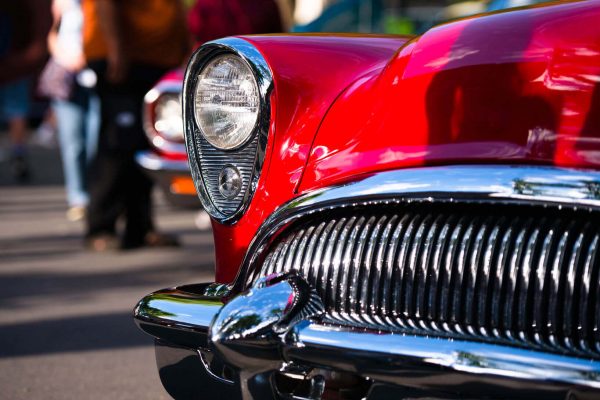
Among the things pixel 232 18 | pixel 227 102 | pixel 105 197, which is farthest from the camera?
pixel 105 197

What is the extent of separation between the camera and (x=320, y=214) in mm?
2299

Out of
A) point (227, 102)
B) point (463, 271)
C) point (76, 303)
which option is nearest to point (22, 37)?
point (227, 102)

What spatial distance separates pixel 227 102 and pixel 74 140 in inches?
198

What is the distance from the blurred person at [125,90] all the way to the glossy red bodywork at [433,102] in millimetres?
3395

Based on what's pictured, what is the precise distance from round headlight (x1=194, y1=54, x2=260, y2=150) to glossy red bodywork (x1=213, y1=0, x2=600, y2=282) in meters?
0.07

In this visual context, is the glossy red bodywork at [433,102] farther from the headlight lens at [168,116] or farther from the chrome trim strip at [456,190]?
the headlight lens at [168,116]

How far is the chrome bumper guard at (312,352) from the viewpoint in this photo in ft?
6.11

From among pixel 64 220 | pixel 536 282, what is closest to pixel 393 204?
pixel 536 282

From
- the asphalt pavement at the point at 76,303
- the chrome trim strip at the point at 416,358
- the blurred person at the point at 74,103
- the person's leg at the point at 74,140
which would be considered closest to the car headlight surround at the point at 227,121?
the chrome trim strip at the point at 416,358

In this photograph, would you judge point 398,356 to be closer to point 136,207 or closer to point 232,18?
point 232,18

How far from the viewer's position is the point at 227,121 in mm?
2576

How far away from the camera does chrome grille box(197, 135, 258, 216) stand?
100 inches

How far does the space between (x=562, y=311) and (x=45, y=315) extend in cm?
297

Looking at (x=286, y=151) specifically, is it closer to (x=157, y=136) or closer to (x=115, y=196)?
(x=157, y=136)
